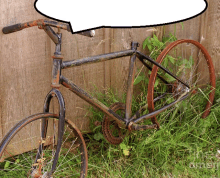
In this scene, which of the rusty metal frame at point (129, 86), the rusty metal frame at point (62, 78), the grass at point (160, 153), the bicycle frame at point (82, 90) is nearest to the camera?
the rusty metal frame at point (62, 78)

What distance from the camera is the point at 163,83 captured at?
270cm

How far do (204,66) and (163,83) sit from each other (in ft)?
2.15

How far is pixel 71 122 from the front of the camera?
1.84m

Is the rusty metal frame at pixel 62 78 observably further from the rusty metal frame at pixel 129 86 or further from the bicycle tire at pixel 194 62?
the bicycle tire at pixel 194 62

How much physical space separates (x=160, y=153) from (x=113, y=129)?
A: 0.43m

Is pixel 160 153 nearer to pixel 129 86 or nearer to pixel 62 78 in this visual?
pixel 129 86

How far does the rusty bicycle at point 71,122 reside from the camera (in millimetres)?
1645

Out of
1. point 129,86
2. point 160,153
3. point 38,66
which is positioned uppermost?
point 38,66

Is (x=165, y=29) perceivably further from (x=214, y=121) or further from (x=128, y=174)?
(x=128, y=174)

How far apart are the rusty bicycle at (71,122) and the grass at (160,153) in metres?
0.11

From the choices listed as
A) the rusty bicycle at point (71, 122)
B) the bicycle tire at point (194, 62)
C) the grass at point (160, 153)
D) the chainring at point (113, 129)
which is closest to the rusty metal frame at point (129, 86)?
the rusty bicycle at point (71, 122)

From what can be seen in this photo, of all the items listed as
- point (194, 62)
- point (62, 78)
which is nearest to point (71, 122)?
point (62, 78)

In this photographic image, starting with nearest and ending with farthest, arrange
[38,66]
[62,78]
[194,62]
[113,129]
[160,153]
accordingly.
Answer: [62,78] < [38,66] < [160,153] < [113,129] < [194,62]

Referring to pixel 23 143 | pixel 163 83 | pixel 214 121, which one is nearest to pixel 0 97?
pixel 23 143
